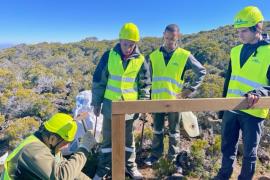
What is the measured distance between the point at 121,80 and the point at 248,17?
65.1 inches

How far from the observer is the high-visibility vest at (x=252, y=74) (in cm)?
407

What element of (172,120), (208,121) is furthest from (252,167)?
(208,121)

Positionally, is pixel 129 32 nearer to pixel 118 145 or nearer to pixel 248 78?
pixel 248 78

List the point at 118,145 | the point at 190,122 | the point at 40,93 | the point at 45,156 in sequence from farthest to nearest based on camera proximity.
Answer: the point at 40,93 < the point at 190,122 < the point at 118,145 < the point at 45,156

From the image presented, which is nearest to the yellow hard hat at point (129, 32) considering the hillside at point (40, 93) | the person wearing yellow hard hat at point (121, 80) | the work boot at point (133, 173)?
the person wearing yellow hard hat at point (121, 80)

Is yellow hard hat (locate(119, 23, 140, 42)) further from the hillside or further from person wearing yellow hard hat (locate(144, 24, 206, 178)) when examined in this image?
the hillside

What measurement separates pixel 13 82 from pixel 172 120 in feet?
26.5

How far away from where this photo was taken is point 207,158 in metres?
5.73

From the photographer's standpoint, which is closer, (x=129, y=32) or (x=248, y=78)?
(x=248, y=78)

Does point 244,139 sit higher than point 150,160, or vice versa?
point 244,139

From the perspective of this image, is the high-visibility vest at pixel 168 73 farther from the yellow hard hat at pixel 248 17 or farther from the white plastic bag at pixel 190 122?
the yellow hard hat at pixel 248 17

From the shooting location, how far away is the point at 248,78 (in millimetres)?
4184

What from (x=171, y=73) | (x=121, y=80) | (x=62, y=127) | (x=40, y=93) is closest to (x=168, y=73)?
(x=171, y=73)

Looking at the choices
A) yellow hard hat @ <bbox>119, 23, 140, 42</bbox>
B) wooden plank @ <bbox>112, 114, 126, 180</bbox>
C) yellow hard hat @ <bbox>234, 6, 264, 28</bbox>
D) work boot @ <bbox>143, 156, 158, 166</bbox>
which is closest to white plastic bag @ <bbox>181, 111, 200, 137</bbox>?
work boot @ <bbox>143, 156, 158, 166</bbox>
